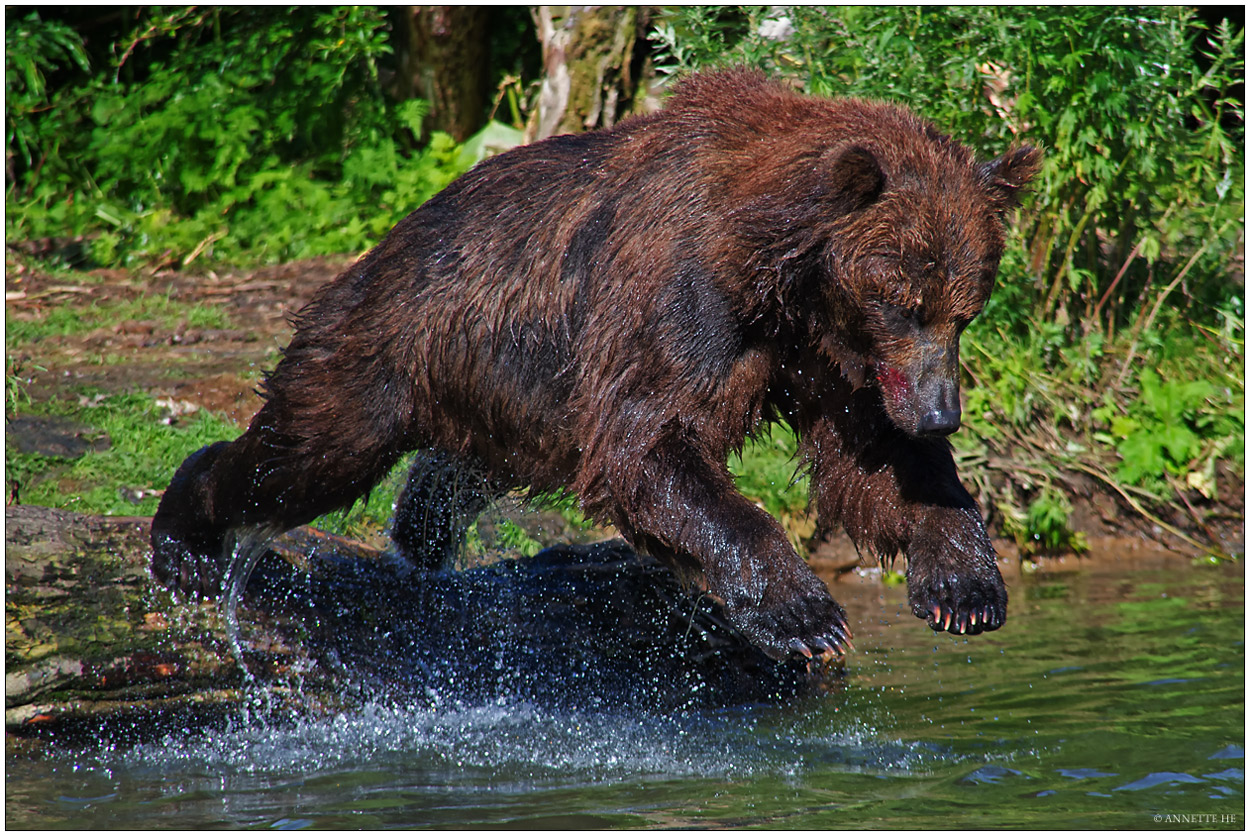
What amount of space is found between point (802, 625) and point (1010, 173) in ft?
5.39

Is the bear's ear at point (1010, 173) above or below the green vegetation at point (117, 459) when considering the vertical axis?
above

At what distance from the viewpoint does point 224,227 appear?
1095 cm

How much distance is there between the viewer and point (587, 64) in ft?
32.1

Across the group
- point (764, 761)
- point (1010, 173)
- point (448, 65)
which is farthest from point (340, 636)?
point (448, 65)

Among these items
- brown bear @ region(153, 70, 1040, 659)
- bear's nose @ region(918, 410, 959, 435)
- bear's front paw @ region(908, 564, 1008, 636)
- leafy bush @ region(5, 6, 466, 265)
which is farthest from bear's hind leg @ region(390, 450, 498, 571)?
leafy bush @ region(5, 6, 466, 265)

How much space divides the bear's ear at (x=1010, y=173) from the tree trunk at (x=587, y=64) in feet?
18.5

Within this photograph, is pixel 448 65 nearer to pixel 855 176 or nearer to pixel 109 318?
pixel 109 318

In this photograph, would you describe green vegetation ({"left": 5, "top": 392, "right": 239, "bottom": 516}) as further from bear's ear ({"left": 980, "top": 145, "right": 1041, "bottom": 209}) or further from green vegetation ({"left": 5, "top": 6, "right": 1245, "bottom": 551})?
bear's ear ({"left": 980, "top": 145, "right": 1041, "bottom": 209})

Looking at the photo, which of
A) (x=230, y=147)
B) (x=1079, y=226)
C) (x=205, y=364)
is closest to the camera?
(x=1079, y=226)

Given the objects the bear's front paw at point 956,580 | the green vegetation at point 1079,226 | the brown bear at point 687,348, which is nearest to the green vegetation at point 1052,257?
the green vegetation at point 1079,226

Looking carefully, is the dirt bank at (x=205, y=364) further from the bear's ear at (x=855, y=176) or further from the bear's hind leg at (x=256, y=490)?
the bear's ear at (x=855, y=176)

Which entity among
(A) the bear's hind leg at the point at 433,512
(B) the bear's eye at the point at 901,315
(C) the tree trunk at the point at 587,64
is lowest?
(A) the bear's hind leg at the point at 433,512

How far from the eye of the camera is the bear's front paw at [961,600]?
418cm

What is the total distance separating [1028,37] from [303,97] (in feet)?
20.8
